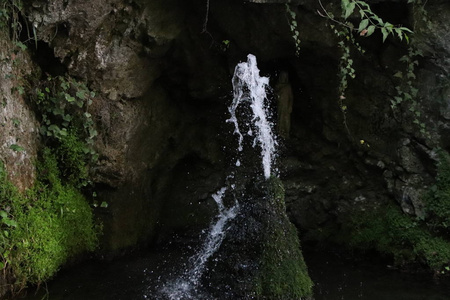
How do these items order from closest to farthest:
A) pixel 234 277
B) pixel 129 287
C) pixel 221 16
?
pixel 234 277, pixel 129 287, pixel 221 16

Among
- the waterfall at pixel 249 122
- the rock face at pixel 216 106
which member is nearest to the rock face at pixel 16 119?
the rock face at pixel 216 106

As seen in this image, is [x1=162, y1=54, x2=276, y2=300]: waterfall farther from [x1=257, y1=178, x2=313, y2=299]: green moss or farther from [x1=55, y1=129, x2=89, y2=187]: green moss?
[x1=55, y1=129, x2=89, y2=187]: green moss

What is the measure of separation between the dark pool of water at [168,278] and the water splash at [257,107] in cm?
174

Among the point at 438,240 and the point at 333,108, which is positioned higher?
the point at 333,108

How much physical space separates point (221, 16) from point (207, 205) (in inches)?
107

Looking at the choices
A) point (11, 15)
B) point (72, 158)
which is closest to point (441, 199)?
point (72, 158)

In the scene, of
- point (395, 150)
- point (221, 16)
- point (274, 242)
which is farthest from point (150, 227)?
point (395, 150)

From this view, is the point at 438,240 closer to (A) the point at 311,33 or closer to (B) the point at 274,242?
(B) the point at 274,242

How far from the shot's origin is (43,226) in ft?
13.5

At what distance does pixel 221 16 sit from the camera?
5465 mm

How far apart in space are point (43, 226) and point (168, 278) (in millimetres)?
1456

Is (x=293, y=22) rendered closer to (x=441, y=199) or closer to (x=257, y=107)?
(x=257, y=107)

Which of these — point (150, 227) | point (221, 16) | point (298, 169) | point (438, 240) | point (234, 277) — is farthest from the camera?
point (298, 169)

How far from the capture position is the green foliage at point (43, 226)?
375 cm
